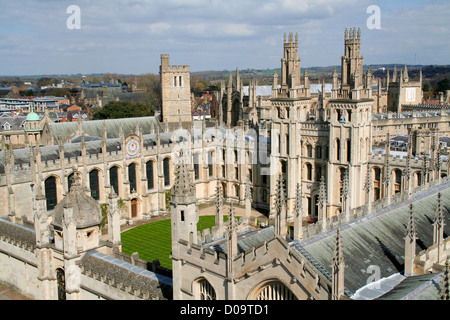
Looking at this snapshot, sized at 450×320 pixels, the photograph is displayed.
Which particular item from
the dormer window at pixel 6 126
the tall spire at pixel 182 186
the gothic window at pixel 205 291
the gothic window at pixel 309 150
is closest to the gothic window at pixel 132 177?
the gothic window at pixel 309 150

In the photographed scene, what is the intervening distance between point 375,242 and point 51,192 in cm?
2565

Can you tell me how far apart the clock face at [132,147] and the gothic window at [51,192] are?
22.5 ft

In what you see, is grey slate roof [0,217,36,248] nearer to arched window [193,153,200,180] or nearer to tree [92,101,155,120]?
arched window [193,153,200,180]

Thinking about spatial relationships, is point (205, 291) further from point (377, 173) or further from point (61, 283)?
point (377, 173)

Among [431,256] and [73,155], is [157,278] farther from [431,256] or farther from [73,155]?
[73,155]

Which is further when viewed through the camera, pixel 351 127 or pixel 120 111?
pixel 120 111

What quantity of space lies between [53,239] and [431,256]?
17.8 meters

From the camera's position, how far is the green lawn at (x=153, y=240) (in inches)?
1228

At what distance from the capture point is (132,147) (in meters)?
40.3

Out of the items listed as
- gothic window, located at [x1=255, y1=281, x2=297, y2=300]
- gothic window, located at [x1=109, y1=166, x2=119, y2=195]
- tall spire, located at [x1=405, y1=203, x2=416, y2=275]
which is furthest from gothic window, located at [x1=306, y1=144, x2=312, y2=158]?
gothic window, located at [x1=255, y1=281, x2=297, y2=300]

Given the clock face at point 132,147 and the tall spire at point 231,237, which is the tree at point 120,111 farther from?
the tall spire at point 231,237

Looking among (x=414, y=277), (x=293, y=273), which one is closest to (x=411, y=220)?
(x=414, y=277)

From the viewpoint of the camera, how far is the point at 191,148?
44719 mm

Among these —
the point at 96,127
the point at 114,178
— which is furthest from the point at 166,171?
the point at 96,127
